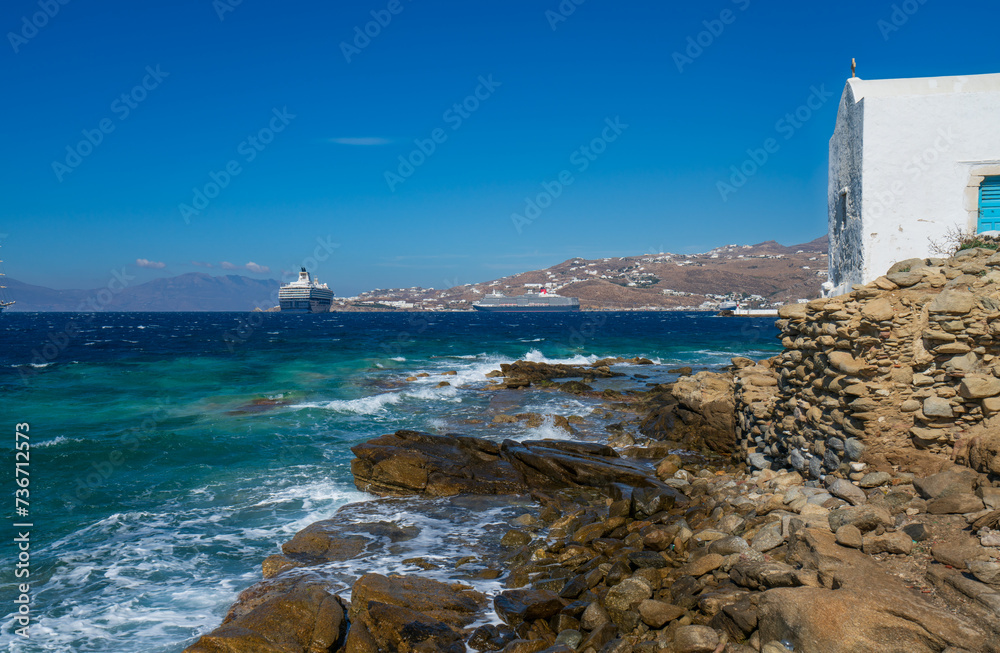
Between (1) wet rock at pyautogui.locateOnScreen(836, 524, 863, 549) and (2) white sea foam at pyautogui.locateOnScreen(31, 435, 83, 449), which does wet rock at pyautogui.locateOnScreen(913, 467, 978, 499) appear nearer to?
(1) wet rock at pyautogui.locateOnScreen(836, 524, 863, 549)

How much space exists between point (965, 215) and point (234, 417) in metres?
20.5

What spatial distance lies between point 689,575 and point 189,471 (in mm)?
11946

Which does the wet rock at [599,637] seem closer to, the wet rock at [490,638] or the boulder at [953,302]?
the wet rock at [490,638]

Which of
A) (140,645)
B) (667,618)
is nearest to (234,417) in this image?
(140,645)

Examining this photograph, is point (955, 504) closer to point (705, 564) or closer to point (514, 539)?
point (705, 564)

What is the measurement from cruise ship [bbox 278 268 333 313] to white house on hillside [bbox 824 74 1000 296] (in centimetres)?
17933

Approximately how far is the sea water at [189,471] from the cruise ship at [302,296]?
479ft

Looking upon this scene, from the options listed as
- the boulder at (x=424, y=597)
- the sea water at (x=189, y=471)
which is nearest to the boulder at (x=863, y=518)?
the boulder at (x=424, y=597)

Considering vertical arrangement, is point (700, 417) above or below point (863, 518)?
below

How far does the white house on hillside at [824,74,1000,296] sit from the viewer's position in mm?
10281

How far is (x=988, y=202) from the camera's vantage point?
10352mm

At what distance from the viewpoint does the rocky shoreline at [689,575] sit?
462 centimetres

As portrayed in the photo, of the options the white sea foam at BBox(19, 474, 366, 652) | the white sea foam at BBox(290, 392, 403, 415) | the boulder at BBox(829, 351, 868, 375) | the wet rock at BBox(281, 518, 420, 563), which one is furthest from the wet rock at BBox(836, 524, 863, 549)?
the white sea foam at BBox(290, 392, 403, 415)

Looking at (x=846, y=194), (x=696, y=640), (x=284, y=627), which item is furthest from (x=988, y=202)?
(x=284, y=627)
